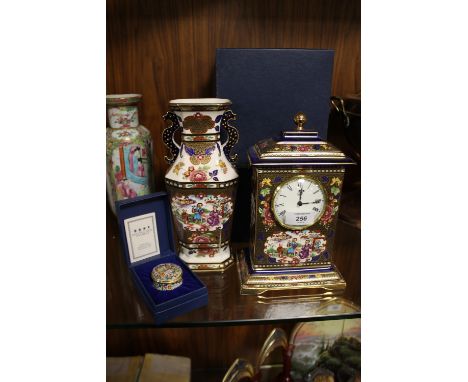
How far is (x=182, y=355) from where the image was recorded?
1.05 metres

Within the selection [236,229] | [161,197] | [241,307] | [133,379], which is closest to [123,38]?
[161,197]

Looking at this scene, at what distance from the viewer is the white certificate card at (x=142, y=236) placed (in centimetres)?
67

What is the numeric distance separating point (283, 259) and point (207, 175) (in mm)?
213

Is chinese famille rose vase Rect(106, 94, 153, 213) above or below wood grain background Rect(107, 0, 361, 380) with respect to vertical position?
below

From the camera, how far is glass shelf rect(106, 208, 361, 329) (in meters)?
0.60

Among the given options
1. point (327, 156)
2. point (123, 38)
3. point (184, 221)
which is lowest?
point (184, 221)

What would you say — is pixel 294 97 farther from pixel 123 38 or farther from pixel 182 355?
pixel 182 355

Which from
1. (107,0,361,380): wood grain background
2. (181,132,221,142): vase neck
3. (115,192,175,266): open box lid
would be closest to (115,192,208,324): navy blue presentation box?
(115,192,175,266): open box lid

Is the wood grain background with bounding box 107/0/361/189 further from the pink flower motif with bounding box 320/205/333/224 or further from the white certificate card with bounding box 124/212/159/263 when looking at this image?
the pink flower motif with bounding box 320/205/333/224

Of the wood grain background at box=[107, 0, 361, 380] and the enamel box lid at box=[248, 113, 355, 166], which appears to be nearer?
the enamel box lid at box=[248, 113, 355, 166]

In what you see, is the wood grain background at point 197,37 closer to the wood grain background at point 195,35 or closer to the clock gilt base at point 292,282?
the wood grain background at point 195,35

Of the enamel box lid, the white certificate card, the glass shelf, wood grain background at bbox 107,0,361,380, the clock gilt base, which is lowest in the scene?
the glass shelf

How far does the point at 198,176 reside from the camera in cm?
64

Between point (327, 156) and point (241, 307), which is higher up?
point (327, 156)
